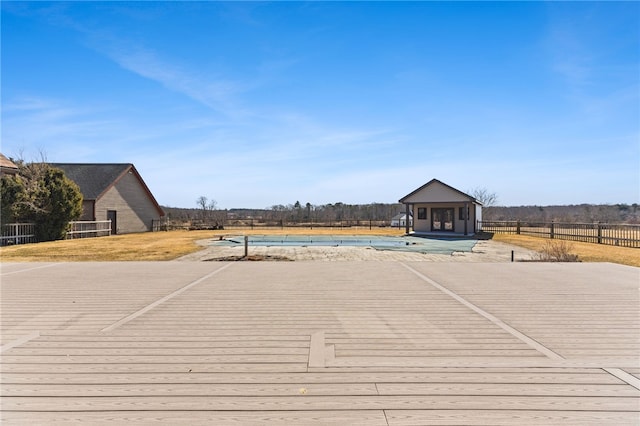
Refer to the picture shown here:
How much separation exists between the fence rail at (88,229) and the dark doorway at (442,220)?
23477 mm

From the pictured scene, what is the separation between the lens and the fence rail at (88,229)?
23577 millimetres

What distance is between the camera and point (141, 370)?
11.0ft

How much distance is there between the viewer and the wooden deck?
105 inches

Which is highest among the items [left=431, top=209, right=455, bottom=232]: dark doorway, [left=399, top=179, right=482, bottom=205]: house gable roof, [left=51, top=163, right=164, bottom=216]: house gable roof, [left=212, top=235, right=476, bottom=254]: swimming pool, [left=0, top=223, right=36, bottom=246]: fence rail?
[left=51, top=163, right=164, bottom=216]: house gable roof

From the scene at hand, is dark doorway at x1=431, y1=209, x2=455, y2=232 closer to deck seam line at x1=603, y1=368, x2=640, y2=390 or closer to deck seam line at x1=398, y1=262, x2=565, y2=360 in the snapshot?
deck seam line at x1=398, y1=262, x2=565, y2=360

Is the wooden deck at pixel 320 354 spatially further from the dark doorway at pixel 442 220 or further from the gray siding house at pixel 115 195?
the gray siding house at pixel 115 195

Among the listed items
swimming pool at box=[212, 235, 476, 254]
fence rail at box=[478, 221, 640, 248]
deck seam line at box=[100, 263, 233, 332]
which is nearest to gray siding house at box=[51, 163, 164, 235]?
swimming pool at box=[212, 235, 476, 254]

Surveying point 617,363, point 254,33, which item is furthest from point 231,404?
point 254,33

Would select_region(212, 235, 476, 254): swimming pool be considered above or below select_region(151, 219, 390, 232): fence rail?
below

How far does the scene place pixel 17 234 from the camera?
1964 centimetres

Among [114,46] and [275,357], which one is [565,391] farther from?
[114,46]

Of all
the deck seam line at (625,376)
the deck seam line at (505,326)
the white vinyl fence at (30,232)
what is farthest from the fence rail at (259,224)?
the deck seam line at (625,376)

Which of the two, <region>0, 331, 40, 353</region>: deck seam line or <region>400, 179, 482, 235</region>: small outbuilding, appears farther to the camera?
<region>400, 179, 482, 235</region>: small outbuilding

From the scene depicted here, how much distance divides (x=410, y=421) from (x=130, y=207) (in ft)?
105
